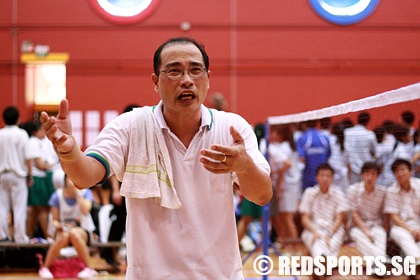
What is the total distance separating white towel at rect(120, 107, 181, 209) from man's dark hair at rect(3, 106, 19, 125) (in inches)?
231

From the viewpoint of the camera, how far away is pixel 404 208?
5.99 m

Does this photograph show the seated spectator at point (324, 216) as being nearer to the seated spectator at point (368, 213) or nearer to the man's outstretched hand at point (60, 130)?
the seated spectator at point (368, 213)

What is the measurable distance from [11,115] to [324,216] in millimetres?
4359

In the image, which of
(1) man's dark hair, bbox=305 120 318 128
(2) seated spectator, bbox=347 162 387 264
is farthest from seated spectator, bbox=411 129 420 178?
(1) man's dark hair, bbox=305 120 318 128

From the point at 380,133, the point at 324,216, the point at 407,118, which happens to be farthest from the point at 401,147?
the point at 407,118

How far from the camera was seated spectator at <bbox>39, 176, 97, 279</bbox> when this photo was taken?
7.15 meters

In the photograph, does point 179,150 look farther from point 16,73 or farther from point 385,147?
point 16,73

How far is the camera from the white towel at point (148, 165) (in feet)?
7.91

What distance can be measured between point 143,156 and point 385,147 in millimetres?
5647

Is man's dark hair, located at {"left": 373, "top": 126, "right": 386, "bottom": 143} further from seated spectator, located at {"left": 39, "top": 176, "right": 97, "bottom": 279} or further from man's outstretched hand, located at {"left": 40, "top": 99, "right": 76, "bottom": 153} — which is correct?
man's outstretched hand, located at {"left": 40, "top": 99, "right": 76, "bottom": 153}

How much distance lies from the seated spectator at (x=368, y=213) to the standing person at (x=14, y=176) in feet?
14.3

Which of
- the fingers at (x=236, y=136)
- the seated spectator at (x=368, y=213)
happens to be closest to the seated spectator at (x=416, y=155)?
the seated spectator at (x=368, y=213)

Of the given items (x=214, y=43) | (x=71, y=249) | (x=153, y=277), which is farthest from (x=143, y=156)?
(x=214, y=43)

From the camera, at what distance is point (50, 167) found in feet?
27.9
